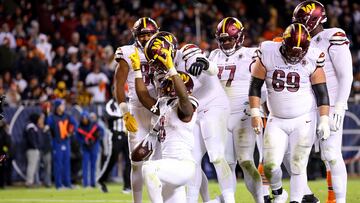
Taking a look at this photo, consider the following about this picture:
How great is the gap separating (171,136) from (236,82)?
1994 mm

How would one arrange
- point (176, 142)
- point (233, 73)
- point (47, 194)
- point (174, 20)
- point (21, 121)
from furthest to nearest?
point (174, 20)
point (21, 121)
point (47, 194)
point (233, 73)
point (176, 142)

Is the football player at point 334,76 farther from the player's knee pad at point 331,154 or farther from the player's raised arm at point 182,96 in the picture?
the player's raised arm at point 182,96

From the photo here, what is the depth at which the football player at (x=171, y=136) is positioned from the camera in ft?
24.5

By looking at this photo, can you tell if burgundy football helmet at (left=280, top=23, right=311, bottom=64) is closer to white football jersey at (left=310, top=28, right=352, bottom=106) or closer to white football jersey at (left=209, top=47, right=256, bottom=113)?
white football jersey at (left=310, top=28, right=352, bottom=106)

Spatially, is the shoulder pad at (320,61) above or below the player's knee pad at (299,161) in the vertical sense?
above

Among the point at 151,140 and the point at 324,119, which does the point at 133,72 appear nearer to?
the point at 151,140

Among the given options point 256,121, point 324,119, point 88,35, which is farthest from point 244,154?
point 88,35

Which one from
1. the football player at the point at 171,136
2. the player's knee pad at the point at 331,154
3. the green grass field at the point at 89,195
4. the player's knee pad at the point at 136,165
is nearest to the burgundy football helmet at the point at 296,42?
the player's knee pad at the point at 331,154

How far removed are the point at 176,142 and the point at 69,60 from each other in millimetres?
11505

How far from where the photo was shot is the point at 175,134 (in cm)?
770

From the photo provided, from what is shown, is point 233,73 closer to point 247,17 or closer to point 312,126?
point 312,126

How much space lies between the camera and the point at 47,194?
46.6ft

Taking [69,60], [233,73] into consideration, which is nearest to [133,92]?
[233,73]

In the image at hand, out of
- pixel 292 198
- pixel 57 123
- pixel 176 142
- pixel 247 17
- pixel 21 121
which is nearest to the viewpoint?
pixel 176 142
